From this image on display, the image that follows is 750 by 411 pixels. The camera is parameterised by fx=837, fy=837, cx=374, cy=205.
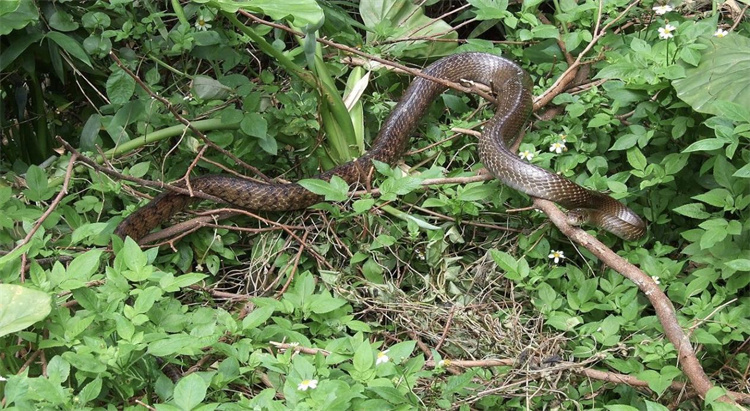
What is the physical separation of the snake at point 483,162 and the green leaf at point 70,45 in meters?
0.94

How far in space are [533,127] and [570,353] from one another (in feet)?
5.94

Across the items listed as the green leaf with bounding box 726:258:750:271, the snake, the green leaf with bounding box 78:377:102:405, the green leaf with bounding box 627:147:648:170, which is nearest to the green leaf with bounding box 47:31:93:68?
the snake

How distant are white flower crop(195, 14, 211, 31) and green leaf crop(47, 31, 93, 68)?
670 mm

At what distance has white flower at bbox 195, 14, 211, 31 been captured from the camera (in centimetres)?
496

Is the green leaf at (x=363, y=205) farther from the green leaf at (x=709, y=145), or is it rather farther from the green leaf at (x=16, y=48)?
the green leaf at (x=16, y=48)

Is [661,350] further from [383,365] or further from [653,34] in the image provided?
[653,34]

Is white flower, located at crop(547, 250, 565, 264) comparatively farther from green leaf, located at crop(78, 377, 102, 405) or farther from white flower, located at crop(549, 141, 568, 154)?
green leaf, located at crop(78, 377, 102, 405)

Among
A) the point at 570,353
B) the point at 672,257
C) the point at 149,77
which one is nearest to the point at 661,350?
the point at 570,353

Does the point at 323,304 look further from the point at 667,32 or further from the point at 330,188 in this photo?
the point at 667,32

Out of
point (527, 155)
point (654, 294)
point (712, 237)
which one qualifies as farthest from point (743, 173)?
point (527, 155)

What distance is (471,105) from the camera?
18.6 ft

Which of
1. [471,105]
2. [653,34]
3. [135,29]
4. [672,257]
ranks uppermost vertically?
[135,29]

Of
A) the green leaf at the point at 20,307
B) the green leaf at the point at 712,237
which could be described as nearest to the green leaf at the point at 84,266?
the green leaf at the point at 20,307

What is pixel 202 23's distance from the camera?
4973mm
